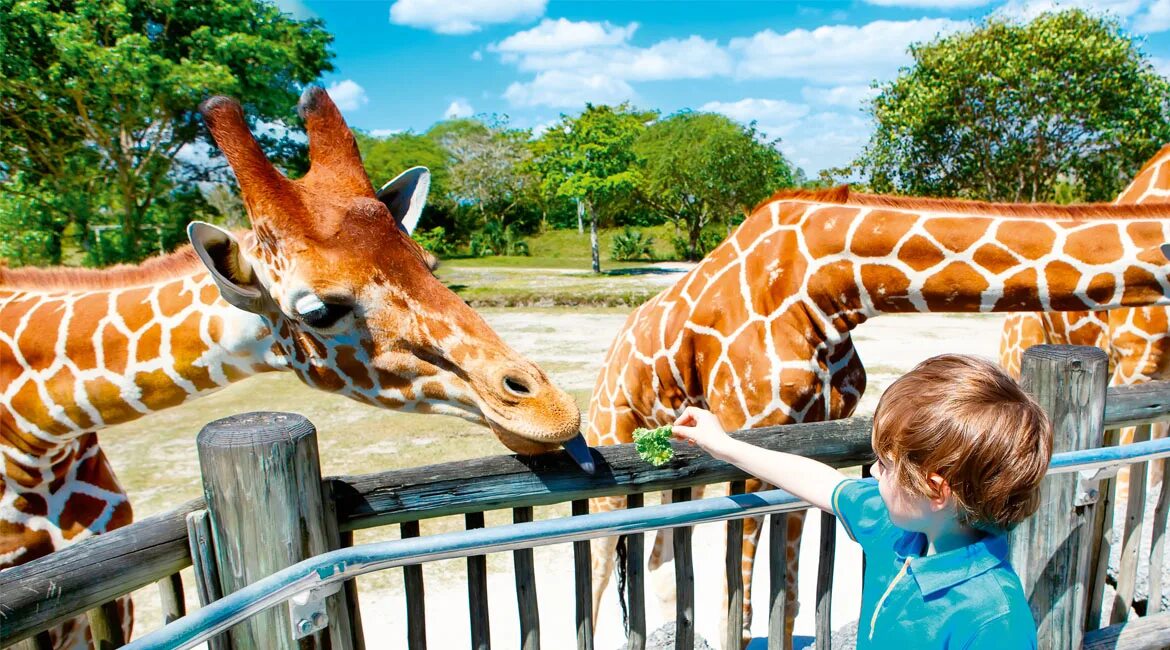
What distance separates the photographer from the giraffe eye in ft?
7.02

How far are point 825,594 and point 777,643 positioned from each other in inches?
8.8

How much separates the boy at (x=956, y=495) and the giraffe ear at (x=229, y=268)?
177cm

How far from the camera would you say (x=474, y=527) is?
1.97 meters

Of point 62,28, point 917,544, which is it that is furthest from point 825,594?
point 62,28

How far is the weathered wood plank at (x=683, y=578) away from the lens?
7.18ft

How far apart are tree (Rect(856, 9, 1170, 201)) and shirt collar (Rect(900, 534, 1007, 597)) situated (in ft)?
67.9

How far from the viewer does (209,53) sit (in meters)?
15.8

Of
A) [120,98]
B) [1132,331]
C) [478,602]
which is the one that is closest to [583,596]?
[478,602]

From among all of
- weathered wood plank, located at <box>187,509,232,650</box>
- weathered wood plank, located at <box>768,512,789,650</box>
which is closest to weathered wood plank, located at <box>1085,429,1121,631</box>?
weathered wood plank, located at <box>768,512,789,650</box>

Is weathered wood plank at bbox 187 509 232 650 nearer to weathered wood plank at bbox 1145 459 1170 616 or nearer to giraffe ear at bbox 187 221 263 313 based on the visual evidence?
giraffe ear at bbox 187 221 263 313

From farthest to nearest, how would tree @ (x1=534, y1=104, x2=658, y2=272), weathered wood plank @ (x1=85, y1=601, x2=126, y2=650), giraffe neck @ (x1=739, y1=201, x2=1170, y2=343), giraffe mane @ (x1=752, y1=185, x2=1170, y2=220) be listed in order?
tree @ (x1=534, y1=104, x2=658, y2=272), giraffe mane @ (x1=752, y1=185, x2=1170, y2=220), giraffe neck @ (x1=739, y1=201, x2=1170, y2=343), weathered wood plank @ (x1=85, y1=601, x2=126, y2=650)

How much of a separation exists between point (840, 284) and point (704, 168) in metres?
29.3

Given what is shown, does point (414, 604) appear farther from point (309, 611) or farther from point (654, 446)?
point (654, 446)

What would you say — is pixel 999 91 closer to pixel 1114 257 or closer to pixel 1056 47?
pixel 1056 47
